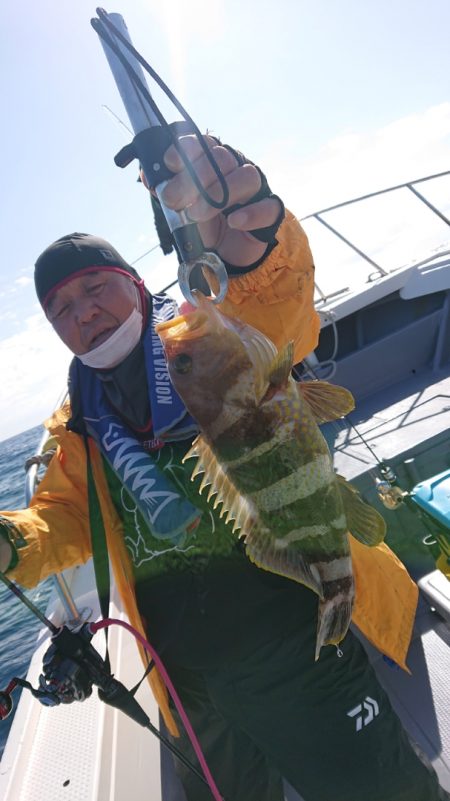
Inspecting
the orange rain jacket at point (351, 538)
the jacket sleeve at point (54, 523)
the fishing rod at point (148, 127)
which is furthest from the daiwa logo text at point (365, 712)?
the fishing rod at point (148, 127)

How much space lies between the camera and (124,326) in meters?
2.25

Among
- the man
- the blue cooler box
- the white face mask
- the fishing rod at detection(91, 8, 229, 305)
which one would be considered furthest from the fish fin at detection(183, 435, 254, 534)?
the blue cooler box

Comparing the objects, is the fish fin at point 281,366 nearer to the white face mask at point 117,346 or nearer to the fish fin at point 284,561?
the fish fin at point 284,561

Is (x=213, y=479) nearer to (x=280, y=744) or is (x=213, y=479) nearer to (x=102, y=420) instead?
(x=102, y=420)

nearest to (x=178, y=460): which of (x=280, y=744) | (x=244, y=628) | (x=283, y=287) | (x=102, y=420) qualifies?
(x=102, y=420)

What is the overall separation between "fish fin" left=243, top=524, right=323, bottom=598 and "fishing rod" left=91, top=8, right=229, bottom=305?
3.21 feet

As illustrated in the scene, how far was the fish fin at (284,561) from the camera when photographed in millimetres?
1727

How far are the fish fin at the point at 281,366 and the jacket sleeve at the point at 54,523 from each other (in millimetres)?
1185

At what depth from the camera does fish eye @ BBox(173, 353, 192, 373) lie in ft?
5.63

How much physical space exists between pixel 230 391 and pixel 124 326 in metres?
0.80

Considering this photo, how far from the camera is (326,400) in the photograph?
1.81 m

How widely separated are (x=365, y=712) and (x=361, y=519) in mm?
940

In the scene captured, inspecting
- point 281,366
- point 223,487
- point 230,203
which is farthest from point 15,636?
point 230,203

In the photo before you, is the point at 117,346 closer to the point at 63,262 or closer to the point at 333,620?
the point at 63,262
